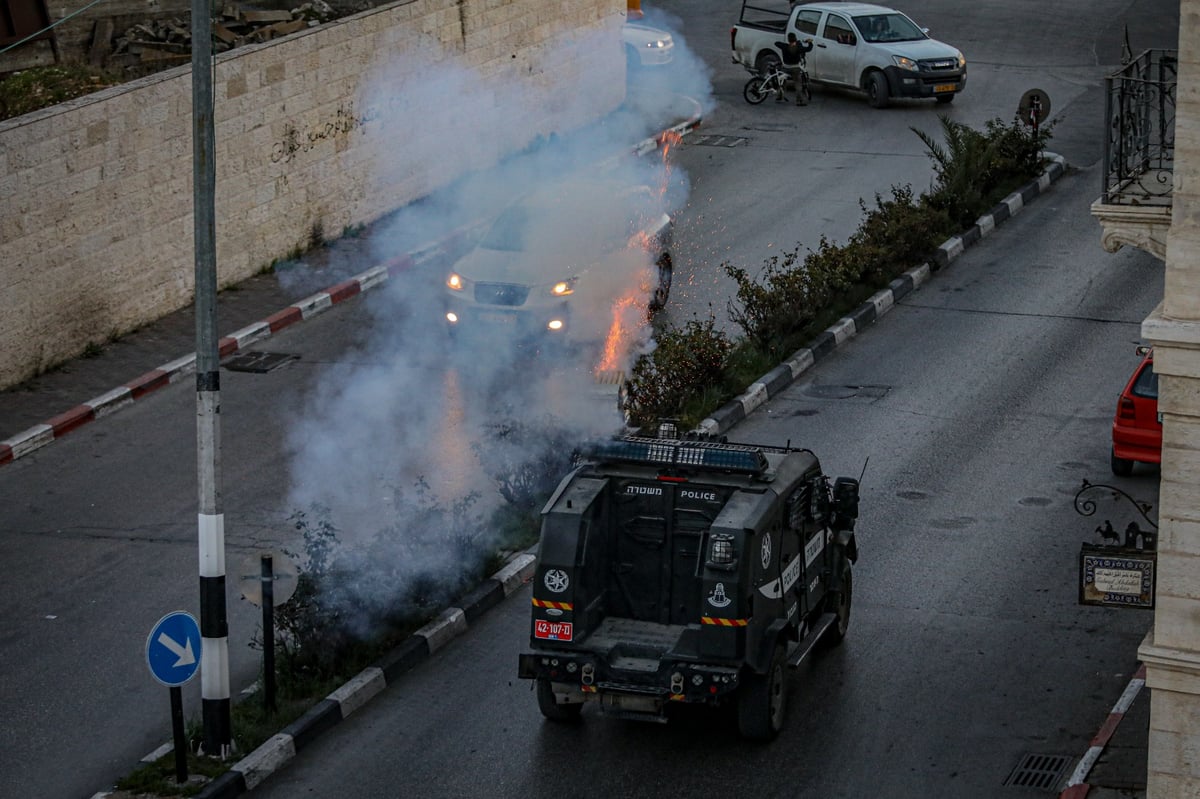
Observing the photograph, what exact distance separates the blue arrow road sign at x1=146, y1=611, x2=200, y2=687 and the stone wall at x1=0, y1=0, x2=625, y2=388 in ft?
27.1

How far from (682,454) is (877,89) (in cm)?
1947

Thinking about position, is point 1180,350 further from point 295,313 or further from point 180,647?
point 295,313

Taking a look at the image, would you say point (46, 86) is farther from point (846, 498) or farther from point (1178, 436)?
point (1178, 436)

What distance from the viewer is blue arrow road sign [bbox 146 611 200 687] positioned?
1002 cm

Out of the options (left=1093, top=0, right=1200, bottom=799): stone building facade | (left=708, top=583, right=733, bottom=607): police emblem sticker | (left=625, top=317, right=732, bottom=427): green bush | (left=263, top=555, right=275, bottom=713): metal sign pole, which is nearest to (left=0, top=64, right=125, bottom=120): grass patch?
(left=625, top=317, right=732, bottom=427): green bush

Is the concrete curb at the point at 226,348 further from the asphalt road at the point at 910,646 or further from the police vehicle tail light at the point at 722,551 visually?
the police vehicle tail light at the point at 722,551

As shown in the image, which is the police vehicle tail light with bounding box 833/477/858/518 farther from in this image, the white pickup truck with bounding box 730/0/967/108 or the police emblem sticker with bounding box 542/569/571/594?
the white pickup truck with bounding box 730/0/967/108

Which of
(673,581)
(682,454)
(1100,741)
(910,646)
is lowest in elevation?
(910,646)

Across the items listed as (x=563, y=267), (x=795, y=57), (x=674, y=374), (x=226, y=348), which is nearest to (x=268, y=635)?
(x=674, y=374)

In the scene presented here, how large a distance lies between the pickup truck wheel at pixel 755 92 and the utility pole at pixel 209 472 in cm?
2016

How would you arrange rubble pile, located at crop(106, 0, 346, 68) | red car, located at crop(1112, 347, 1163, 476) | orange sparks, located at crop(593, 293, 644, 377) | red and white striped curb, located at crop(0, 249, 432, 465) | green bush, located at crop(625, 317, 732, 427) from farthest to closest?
rubble pile, located at crop(106, 0, 346, 68) → orange sparks, located at crop(593, 293, 644, 377) → red and white striped curb, located at crop(0, 249, 432, 465) → green bush, located at crop(625, 317, 732, 427) → red car, located at crop(1112, 347, 1163, 476)

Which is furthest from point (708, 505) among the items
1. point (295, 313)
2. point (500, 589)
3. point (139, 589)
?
point (295, 313)

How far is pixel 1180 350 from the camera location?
836cm

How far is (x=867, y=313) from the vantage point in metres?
19.9
